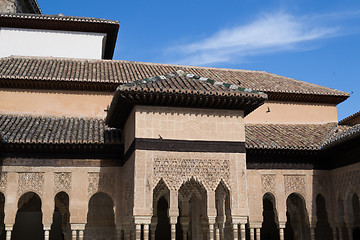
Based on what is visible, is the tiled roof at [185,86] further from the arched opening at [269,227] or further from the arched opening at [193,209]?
the arched opening at [269,227]

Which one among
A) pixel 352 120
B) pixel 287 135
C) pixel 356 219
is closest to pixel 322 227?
pixel 356 219

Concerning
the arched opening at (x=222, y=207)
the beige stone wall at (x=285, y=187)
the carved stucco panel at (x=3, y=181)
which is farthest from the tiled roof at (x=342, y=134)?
the carved stucco panel at (x=3, y=181)

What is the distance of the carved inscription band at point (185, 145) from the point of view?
7863 millimetres

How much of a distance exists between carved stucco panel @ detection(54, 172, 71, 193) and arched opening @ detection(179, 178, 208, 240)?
2.45 meters

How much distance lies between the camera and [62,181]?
9211 millimetres

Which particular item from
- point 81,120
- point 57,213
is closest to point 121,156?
point 81,120

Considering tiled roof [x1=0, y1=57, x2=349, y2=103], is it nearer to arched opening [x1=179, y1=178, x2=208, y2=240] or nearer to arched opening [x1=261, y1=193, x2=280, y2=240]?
arched opening [x1=261, y1=193, x2=280, y2=240]

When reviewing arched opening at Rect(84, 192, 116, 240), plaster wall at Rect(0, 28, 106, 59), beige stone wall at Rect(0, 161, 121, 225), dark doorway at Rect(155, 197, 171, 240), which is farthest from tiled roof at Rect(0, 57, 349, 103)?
dark doorway at Rect(155, 197, 171, 240)

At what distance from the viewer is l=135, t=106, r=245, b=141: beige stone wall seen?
7969 millimetres

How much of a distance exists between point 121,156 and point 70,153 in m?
1.12

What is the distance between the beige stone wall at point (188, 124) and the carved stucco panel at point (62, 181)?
7.77ft

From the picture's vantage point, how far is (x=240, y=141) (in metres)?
8.23

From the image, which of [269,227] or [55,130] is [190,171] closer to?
[55,130]

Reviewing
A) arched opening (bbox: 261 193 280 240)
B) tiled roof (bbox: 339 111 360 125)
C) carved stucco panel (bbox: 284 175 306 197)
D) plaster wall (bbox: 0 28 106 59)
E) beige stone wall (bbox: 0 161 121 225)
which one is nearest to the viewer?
beige stone wall (bbox: 0 161 121 225)
